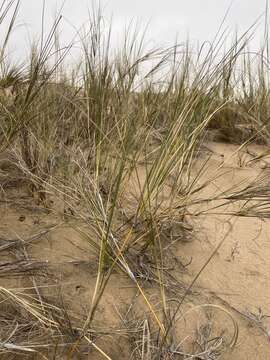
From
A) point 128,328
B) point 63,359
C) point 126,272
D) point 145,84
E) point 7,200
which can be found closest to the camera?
point 63,359

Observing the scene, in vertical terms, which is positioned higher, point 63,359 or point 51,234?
point 51,234

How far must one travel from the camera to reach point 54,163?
77.2 inches

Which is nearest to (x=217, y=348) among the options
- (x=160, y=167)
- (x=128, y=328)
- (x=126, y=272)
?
(x=128, y=328)

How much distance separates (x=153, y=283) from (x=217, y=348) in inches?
12.1

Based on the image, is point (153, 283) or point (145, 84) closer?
point (153, 283)

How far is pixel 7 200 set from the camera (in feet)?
6.17

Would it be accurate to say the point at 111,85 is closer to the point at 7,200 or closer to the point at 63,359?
the point at 7,200

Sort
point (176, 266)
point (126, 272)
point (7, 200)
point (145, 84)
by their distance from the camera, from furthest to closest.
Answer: point (145, 84)
point (7, 200)
point (176, 266)
point (126, 272)

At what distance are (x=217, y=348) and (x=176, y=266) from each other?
1.29 feet

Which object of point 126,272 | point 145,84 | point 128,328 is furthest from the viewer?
point 145,84

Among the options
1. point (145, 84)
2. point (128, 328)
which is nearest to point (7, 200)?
point (128, 328)

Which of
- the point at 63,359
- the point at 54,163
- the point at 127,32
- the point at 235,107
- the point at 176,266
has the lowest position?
the point at 63,359

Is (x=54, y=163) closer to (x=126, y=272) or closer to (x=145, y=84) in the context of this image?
(x=126, y=272)

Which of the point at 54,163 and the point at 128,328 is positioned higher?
the point at 54,163
